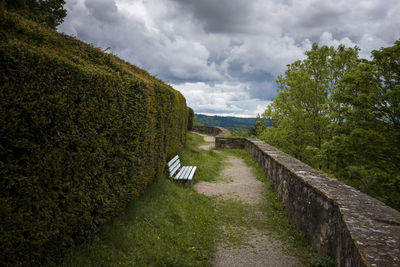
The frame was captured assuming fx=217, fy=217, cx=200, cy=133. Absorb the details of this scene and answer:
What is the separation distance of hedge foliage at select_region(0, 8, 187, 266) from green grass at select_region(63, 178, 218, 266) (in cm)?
24

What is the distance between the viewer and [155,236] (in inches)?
136

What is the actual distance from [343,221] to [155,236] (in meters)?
2.64

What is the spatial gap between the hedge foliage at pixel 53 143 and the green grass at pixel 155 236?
0.24m

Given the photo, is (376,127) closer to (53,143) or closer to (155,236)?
(155,236)

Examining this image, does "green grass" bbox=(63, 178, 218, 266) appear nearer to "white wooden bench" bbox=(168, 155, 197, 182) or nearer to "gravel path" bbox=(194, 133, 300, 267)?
"gravel path" bbox=(194, 133, 300, 267)

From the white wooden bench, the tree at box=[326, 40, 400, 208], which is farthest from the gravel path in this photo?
the tree at box=[326, 40, 400, 208]

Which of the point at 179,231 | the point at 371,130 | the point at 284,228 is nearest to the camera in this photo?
the point at 179,231

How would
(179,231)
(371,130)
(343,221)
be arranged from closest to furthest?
(343,221) < (179,231) < (371,130)

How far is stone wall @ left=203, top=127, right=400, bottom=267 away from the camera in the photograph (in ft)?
6.54

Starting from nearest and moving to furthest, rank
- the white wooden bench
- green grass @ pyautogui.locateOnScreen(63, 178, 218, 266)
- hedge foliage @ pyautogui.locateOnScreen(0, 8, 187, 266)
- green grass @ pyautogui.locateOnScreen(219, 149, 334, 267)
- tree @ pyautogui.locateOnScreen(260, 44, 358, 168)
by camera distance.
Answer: hedge foliage @ pyautogui.locateOnScreen(0, 8, 187, 266), green grass @ pyautogui.locateOnScreen(63, 178, 218, 266), green grass @ pyautogui.locateOnScreen(219, 149, 334, 267), the white wooden bench, tree @ pyautogui.locateOnScreen(260, 44, 358, 168)

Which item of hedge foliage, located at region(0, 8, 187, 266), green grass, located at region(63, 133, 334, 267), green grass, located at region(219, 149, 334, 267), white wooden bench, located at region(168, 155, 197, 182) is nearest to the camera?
hedge foliage, located at region(0, 8, 187, 266)

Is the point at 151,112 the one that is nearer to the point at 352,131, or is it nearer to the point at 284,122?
the point at 352,131

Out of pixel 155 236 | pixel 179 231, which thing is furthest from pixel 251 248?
pixel 155 236

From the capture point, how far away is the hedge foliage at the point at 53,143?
5.96ft
